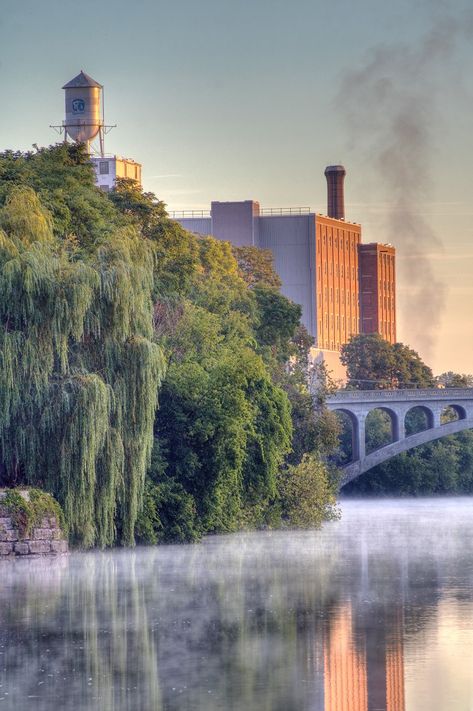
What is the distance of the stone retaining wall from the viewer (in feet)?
118

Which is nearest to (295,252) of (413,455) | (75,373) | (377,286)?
(377,286)

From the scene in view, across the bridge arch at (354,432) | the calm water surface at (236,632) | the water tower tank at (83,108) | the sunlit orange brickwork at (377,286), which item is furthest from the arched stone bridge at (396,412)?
the sunlit orange brickwork at (377,286)

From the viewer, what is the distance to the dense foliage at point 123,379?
117 ft

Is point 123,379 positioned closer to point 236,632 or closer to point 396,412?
point 236,632

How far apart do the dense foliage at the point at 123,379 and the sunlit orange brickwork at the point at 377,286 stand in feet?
418

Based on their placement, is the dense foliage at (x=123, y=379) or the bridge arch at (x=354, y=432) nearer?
the dense foliage at (x=123, y=379)

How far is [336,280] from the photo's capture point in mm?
177625

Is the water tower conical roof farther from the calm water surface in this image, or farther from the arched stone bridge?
the calm water surface

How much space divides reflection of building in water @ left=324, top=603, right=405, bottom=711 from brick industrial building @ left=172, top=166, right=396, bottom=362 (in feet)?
436

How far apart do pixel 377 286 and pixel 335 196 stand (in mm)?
19592

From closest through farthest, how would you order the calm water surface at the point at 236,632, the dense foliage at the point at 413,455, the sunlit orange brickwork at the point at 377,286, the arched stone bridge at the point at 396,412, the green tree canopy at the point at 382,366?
1. the calm water surface at the point at 236,632
2. the arched stone bridge at the point at 396,412
3. the dense foliage at the point at 413,455
4. the green tree canopy at the point at 382,366
5. the sunlit orange brickwork at the point at 377,286

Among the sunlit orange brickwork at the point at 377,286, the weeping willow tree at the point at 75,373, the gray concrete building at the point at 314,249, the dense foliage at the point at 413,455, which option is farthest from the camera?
the sunlit orange brickwork at the point at 377,286

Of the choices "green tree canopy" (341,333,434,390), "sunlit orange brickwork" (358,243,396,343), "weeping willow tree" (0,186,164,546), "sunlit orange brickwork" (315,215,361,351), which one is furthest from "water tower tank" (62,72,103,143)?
"weeping willow tree" (0,186,164,546)

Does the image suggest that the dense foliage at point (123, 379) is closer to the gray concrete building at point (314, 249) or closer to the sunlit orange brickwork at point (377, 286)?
the gray concrete building at point (314, 249)
